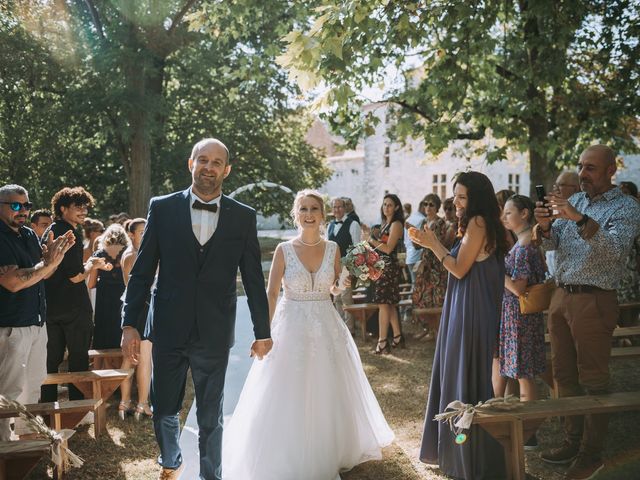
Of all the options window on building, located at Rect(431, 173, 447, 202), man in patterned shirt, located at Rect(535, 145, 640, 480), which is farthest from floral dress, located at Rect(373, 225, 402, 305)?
window on building, located at Rect(431, 173, 447, 202)

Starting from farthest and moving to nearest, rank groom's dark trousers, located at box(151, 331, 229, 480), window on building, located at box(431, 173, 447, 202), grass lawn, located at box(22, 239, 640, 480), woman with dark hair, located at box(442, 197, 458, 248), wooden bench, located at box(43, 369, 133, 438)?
window on building, located at box(431, 173, 447, 202) < woman with dark hair, located at box(442, 197, 458, 248) < wooden bench, located at box(43, 369, 133, 438) < grass lawn, located at box(22, 239, 640, 480) < groom's dark trousers, located at box(151, 331, 229, 480)

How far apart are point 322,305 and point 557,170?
36.5 ft

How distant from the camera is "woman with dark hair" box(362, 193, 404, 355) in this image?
8375 millimetres

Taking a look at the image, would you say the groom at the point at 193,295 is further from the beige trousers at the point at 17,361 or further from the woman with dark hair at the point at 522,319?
the woman with dark hair at the point at 522,319

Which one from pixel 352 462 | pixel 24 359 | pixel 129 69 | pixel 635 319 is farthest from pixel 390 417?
pixel 129 69

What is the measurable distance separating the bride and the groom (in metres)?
0.48

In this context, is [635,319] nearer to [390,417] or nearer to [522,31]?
[390,417]

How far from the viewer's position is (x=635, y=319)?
8.68 m

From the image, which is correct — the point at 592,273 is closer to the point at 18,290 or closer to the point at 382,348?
the point at 18,290

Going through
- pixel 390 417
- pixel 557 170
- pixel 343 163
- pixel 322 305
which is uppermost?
pixel 343 163

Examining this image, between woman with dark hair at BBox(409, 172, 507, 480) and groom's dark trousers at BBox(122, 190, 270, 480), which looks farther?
woman with dark hair at BBox(409, 172, 507, 480)

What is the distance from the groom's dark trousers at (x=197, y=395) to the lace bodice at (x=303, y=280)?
42.7 inches

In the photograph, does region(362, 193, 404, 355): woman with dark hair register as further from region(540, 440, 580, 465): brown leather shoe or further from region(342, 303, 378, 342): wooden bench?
region(540, 440, 580, 465): brown leather shoe

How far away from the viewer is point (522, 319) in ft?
16.9
